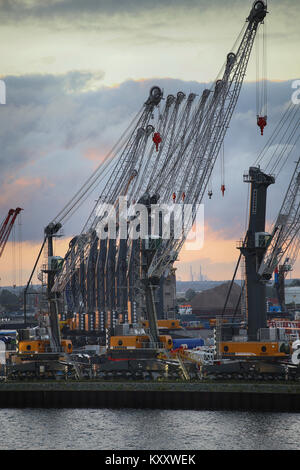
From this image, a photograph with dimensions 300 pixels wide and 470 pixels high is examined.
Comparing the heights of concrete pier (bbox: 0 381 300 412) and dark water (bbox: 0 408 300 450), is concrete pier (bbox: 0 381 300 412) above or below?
above

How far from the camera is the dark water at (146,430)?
70.6m

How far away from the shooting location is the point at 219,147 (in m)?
131

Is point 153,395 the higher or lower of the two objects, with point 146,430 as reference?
higher

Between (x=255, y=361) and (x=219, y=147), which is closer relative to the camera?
(x=255, y=361)

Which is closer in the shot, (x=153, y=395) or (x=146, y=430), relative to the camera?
(x=146, y=430)

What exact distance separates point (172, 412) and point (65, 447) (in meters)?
15.6

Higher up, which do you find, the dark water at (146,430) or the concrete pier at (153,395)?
the concrete pier at (153,395)

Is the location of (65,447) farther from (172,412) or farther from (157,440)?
(172,412)

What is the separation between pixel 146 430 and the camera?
75.9 metres

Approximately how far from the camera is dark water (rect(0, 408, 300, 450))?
70.6 metres

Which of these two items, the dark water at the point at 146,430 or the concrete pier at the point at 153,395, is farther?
the concrete pier at the point at 153,395

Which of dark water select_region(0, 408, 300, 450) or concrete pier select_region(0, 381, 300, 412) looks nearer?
dark water select_region(0, 408, 300, 450)
